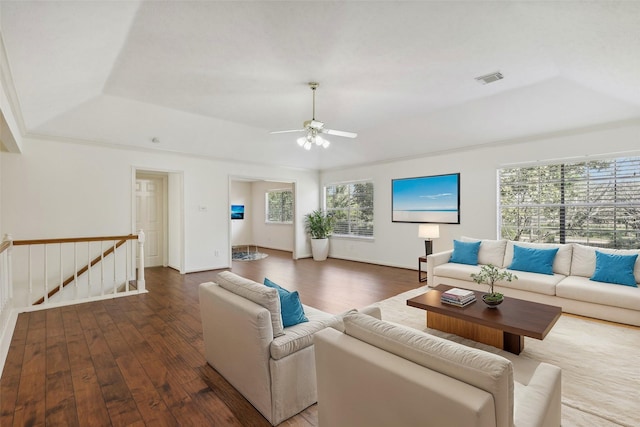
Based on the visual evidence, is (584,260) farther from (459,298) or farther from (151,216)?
(151,216)

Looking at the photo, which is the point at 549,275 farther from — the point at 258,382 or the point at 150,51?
the point at 150,51

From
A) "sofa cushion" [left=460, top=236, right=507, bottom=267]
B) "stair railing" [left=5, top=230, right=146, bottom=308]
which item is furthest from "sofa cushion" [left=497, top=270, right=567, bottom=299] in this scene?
"stair railing" [left=5, top=230, right=146, bottom=308]

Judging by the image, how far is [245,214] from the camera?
11227 millimetres

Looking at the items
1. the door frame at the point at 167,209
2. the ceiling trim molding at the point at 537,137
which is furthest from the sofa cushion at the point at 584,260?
the door frame at the point at 167,209

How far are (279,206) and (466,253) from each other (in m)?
6.67

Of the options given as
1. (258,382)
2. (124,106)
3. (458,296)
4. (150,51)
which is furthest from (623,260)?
(124,106)

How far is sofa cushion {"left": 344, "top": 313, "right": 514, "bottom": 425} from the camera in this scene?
1097mm

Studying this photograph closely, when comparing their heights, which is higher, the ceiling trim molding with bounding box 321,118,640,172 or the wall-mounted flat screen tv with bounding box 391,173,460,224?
the ceiling trim molding with bounding box 321,118,640,172

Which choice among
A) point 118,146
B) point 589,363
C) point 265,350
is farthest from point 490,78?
point 118,146

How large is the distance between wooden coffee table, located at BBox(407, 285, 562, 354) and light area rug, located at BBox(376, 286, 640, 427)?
3.4 inches

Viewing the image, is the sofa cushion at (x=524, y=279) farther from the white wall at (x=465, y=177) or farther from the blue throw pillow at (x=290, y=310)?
the blue throw pillow at (x=290, y=310)

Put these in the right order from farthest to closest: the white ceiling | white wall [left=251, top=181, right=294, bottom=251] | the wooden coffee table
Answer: white wall [left=251, top=181, right=294, bottom=251], the wooden coffee table, the white ceiling

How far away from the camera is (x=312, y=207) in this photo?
344 inches

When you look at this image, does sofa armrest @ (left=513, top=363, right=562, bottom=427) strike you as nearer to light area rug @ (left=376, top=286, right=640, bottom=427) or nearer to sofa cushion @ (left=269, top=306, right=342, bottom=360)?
light area rug @ (left=376, top=286, right=640, bottom=427)
